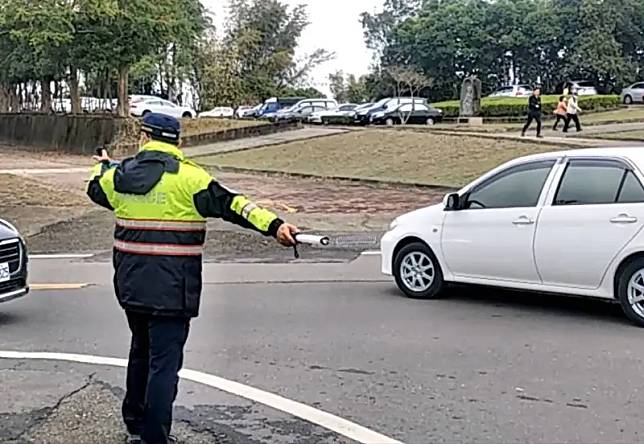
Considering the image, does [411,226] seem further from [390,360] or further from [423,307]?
[390,360]

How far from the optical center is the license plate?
28.3 feet

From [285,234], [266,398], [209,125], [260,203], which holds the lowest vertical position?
[260,203]

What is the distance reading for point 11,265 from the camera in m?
8.77

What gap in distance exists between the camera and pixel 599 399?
616 cm

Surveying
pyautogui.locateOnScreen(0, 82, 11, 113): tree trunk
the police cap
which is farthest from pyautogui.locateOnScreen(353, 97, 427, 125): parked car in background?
the police cap

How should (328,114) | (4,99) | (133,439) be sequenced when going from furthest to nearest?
1. (4,99)
2. (328,114)
3. (133,439)

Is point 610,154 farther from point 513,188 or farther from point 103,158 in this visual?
point 103,158

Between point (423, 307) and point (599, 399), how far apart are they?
343 cm

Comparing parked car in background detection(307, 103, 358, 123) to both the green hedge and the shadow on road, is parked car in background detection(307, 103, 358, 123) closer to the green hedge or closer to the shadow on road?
the green hedge

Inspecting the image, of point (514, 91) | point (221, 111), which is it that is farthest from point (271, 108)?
point (514, 91)

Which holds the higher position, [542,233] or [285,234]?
[285,234]

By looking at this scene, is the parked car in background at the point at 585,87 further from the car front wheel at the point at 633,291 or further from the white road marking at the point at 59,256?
the car front wheel at the point at 633,291

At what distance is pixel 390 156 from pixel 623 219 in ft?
68.7

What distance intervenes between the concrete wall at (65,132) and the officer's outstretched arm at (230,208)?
33941 mm
